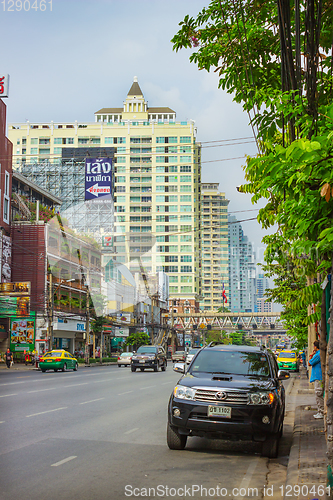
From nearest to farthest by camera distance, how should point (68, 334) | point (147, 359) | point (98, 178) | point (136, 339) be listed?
point (147, 359) < point (98, 178) < point (68, 334) < point (136, 339)

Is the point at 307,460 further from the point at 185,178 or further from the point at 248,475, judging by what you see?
the point at 185,178

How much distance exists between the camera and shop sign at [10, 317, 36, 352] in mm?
50875

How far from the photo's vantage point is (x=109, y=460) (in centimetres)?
789

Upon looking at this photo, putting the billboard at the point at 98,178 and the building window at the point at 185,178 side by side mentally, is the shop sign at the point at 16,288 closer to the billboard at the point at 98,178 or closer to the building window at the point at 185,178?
the billboard at the point at 98,178

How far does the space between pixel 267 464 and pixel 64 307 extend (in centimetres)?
5230

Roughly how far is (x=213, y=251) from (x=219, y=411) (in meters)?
174

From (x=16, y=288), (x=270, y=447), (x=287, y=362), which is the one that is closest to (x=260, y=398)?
(x=270, y=447)

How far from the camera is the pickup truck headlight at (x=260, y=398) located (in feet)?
27.1

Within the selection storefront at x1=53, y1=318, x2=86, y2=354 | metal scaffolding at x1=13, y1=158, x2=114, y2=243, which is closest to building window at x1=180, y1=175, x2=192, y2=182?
metal scaffolding at x1=13, y1=158, x2=114, y2=243

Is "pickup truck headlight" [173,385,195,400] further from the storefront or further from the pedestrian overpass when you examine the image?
the pedestrian overpass

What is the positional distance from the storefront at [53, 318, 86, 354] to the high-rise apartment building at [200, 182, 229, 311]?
371ft

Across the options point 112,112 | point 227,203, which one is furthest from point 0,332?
point 227,203

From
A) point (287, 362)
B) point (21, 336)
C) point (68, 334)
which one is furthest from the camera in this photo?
point (68, 334)

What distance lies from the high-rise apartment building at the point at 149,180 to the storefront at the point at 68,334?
54901 millimetres
